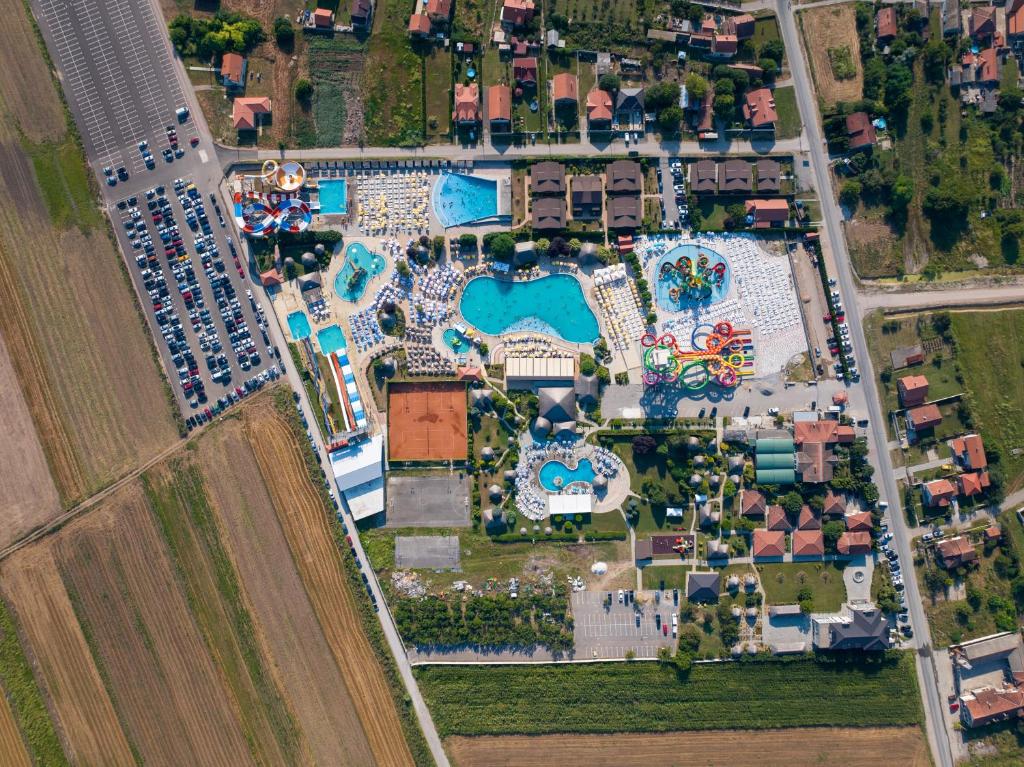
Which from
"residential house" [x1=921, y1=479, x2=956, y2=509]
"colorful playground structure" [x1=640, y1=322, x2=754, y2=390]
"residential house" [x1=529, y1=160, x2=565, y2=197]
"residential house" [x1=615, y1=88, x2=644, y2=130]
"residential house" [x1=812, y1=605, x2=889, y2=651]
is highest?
"residential house" [x1=615, y1=88, x2=644, y2=130]

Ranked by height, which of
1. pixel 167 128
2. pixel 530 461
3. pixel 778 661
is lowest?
pixel 778 661

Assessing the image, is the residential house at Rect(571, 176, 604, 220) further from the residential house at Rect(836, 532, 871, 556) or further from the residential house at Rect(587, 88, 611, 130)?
the residential house at Rect(836, 532, 871, 556)

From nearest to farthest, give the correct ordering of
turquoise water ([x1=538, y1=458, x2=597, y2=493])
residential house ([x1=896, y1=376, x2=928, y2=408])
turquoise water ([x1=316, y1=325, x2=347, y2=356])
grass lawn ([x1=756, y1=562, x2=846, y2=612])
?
1. residential house ([x1=896, y1=376, x2=928, y2=408])
2. grass lawn ([x1=756, y1=562, x2=846, y2=612])
3. turquoise water ([x1=538, y1=458, x2=597, y2=493])
4. turquoise water ([x1=316, y1=325, x2=347, y2=356])

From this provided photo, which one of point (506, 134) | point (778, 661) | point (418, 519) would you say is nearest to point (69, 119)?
point (506, 134)

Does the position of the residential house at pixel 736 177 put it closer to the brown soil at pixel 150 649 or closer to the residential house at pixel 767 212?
the residential house at pixel 767 212

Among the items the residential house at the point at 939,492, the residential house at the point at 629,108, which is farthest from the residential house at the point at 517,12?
the residential house at the point at 939,492

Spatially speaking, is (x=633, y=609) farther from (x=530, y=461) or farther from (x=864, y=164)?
(x=864, y=164)

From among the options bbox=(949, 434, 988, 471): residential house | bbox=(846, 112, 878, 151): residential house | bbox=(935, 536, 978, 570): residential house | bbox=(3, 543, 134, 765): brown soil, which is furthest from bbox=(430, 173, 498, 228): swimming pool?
bbox=(935, 536, 978, 570): residential house

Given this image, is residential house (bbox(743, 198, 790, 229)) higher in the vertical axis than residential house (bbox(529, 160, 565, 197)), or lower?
lower
